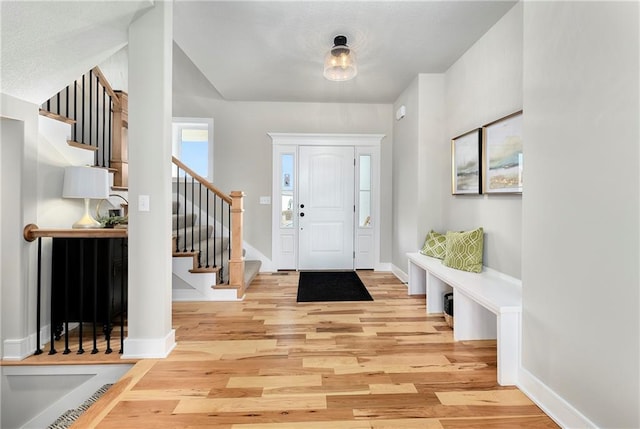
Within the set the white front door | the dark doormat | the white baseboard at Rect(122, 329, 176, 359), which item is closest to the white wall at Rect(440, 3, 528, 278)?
the dark doormat

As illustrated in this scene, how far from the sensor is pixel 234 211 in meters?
3.48

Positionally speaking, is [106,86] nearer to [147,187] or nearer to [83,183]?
[83,183]

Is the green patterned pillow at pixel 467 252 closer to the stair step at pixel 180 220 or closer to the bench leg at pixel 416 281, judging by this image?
the bench leg at pixel 416 281

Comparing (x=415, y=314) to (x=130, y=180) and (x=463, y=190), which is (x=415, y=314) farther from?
(x=130, y=180)

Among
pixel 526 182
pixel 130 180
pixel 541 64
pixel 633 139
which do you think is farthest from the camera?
pixel 130 180

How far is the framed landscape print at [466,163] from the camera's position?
9.54ft

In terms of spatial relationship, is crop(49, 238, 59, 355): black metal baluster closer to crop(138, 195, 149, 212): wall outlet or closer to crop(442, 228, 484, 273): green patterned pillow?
crop(138, 195, 149, 212): wall outlet

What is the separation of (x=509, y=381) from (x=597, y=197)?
1223 millimetres

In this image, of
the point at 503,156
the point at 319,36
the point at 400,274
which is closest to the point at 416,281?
the point at 400,274

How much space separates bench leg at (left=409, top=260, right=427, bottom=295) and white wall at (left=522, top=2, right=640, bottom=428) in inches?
70.5

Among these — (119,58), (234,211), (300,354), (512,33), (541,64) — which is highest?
(119,58)

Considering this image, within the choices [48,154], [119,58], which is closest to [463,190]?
[48,154]

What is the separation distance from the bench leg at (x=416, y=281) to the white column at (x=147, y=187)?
2641 mm

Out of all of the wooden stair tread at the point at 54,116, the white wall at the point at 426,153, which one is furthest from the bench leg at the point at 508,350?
the wooden stair tread at the point at 54,116
